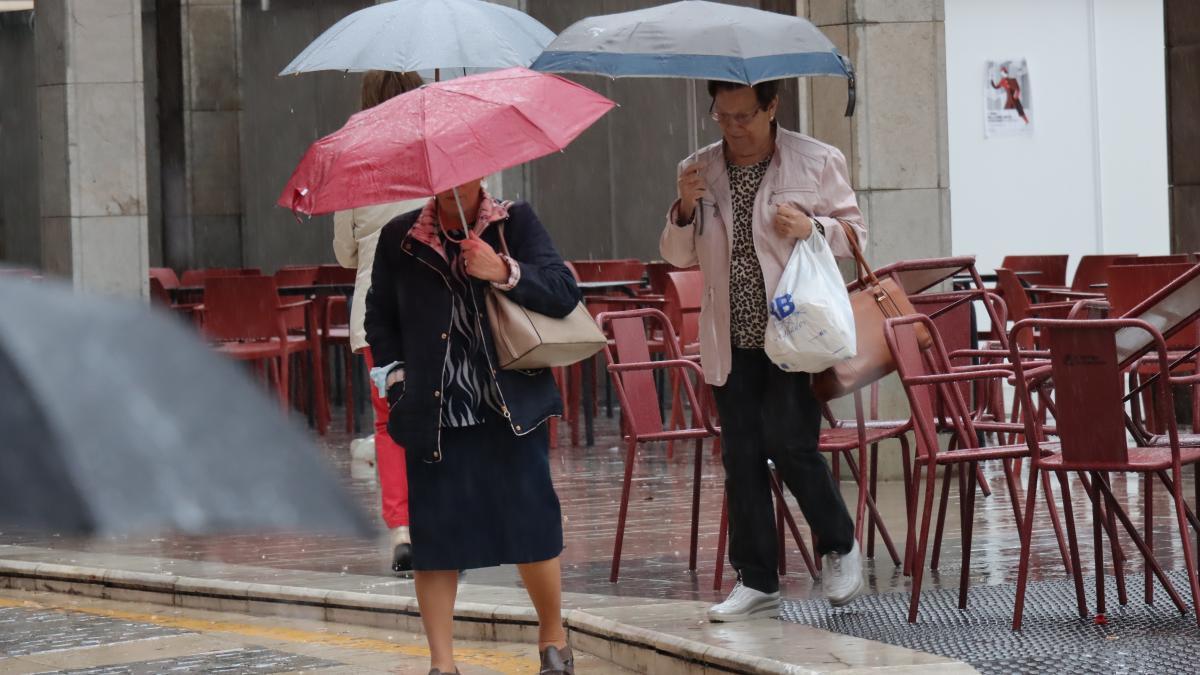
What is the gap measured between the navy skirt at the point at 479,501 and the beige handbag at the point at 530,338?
190 millimetres

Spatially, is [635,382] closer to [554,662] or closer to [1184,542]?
[554,662]

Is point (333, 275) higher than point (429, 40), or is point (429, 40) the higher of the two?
point (429, 40)

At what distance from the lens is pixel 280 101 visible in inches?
1000

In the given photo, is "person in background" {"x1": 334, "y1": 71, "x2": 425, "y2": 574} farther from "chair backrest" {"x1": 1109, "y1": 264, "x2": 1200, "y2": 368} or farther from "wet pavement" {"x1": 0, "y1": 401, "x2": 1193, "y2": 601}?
"chair backrest" {"x1": 1109, "y1": 264, "x2": 1200, "y2": 368}

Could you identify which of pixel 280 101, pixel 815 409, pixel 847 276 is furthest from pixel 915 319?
pixel 280 101

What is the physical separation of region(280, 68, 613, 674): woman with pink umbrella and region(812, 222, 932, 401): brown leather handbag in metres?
0.91

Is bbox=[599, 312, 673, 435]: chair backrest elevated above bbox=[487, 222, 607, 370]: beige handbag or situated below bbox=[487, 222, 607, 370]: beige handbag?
below

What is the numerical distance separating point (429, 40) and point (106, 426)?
477 cm

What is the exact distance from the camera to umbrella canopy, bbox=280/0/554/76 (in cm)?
678

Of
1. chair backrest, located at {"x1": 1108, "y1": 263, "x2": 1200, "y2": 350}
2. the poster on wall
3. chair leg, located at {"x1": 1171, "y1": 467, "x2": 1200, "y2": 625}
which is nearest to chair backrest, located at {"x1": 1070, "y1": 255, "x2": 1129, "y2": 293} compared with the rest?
chair backrest, located at {"x1": 1108, "y1": 263, "x2": 1200, "y2": 350}

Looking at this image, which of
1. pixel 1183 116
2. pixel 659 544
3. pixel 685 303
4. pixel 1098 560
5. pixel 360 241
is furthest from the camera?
pixel 1183 116

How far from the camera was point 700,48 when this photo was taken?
5.51 metres

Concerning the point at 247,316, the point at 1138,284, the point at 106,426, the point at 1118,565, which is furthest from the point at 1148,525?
the point at 247,316

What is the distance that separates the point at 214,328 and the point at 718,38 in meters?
8.12
